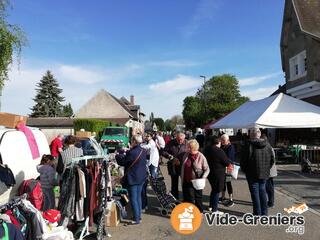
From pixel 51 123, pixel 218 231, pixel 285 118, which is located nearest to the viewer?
pixel 218 231

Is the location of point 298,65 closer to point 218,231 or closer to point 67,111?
point 218,231

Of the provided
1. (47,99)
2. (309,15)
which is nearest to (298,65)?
(309,15)

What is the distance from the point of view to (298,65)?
26.6 meters

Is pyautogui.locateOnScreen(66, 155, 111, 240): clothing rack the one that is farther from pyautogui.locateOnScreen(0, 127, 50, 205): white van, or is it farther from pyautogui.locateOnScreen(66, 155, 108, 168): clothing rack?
pyautogui.locateOnScreen(0, 127, 50, 205): white van

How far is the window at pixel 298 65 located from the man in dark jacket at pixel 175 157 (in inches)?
703

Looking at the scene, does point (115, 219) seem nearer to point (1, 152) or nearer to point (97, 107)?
point (1, 152)

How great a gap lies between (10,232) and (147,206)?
18.0 ft

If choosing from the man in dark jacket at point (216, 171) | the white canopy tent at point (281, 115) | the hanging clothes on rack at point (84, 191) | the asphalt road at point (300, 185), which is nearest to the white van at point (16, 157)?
the hanging clothes on rack at point (84, 191)

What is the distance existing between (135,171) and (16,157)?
2264 millimetres

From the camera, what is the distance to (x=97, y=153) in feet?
24.0

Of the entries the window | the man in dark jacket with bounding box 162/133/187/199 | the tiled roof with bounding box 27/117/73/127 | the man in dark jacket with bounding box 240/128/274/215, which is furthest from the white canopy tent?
the tiled roof with bounding box 27/117/73/127

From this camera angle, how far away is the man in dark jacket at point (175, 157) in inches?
376

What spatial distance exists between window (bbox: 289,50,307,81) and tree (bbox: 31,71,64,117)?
5563cm

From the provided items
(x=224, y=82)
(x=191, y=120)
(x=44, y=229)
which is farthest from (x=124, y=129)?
(x=191, y=120)
